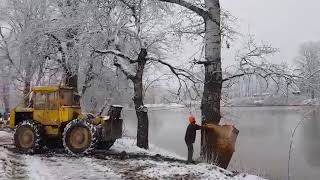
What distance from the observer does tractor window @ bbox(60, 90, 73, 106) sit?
47.2ft

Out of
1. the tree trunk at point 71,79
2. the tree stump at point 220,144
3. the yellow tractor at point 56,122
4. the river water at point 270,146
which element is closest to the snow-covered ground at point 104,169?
the tree stump at point 220,144

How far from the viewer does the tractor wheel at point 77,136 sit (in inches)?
530

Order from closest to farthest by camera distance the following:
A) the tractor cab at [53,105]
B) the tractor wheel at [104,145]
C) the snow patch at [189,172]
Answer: the snow patch at [189,172] → the tractor cab at [53,105] → the tractor wheel at [104,145]

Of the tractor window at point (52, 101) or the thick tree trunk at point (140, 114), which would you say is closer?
the tractor window at point (52, 101)

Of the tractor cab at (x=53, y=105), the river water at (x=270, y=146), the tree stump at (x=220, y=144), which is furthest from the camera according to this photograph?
the river water at (x=270, y=146)

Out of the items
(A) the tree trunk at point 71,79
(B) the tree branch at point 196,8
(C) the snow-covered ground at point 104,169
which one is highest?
(B) the tree branch at point 196,8

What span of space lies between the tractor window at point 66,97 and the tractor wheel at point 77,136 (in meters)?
1.06

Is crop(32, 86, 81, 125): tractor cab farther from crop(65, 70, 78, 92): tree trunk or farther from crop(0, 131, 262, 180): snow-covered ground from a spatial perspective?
crop(65, 70, 78, 92): tree trunk

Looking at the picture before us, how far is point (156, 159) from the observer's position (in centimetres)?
1195

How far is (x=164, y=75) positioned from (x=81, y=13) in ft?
15.5

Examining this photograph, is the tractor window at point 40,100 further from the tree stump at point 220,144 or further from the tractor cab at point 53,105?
the tree stump at point 220,144

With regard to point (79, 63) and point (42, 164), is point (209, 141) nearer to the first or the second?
point (42, 164)

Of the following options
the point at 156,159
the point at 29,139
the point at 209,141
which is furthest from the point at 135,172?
the point at 29,139

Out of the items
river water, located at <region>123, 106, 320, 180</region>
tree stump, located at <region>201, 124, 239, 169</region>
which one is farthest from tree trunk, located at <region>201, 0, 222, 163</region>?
river water, located at <region>123, 106, 320, 180</region>
